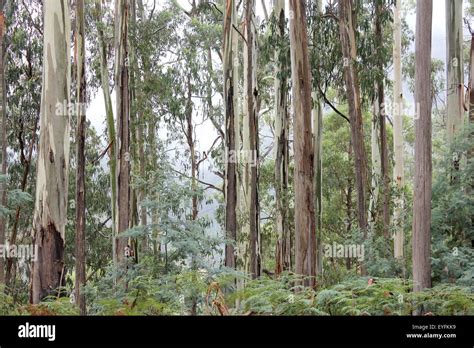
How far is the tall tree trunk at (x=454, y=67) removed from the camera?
9453 millimetres

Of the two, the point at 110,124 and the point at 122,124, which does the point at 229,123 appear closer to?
the point at 122,124

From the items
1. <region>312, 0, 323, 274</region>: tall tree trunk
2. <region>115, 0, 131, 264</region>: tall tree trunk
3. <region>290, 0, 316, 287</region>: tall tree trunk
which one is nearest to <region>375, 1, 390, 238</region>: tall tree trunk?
<region>312, 0, 323, 274</region>: tall tree trunk

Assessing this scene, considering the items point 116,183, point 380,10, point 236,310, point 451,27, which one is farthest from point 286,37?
point 236,310

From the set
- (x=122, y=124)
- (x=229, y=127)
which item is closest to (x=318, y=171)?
(x=229, y=127)

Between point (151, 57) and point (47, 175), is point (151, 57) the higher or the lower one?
the higher one

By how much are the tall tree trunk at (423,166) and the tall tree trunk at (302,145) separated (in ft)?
4.23

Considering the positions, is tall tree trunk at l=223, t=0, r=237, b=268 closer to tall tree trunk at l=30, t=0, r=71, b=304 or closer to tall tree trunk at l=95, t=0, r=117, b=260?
tall tree trunk at l=95, t=0, r=117, b=260

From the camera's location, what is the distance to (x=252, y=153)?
38.0 ft

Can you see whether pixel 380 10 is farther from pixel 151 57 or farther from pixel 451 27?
pixel 151 57

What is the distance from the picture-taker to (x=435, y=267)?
6.70m

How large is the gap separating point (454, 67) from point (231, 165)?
143 inches

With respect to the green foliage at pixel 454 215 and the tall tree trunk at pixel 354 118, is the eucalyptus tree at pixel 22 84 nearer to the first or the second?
the tall tree trunk at pixel 354 118

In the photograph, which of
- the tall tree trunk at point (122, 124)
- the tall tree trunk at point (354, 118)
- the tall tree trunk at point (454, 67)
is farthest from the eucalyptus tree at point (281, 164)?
the tall tree trunk at point (454, 67)

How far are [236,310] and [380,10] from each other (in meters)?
8.10
